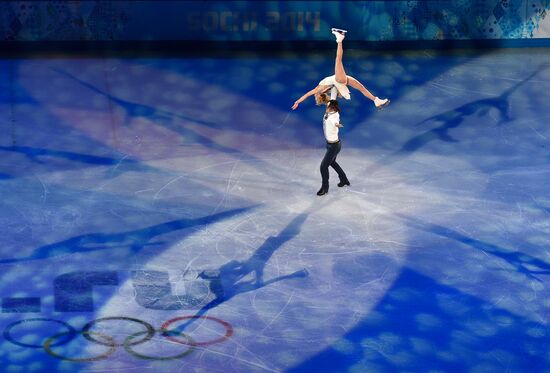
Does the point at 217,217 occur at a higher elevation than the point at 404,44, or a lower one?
lower

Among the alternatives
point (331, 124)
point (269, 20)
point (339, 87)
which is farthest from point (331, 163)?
point (269, 20)

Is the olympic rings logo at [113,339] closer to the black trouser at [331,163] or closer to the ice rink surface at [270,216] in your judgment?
the ice rink surface at [270,216]

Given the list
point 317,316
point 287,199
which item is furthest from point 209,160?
point 317,316

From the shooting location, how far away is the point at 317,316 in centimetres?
1353

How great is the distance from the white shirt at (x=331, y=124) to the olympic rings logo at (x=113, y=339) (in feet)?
11.8

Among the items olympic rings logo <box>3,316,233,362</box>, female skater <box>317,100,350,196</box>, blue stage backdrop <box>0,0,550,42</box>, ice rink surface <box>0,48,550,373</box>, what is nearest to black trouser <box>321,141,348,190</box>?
female skater <box>317,100,350,196</box>

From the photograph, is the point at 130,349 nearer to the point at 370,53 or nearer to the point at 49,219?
the point at 49,219

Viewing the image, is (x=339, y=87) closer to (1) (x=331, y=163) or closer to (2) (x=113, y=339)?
(1) (x=331, y=163)

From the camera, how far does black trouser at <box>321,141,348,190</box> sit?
52.5 feet

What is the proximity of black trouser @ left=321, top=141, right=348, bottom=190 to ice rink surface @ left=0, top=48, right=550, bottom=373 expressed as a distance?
22 cm

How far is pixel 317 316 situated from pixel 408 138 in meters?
5.44

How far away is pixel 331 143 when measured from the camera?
630 inches

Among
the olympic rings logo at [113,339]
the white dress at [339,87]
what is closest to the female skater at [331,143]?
the white dress at [339,87]

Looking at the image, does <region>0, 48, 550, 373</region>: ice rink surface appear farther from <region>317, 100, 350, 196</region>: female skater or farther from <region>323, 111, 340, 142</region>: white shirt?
<region>323, 111, 340, 142</region>: white shirt
